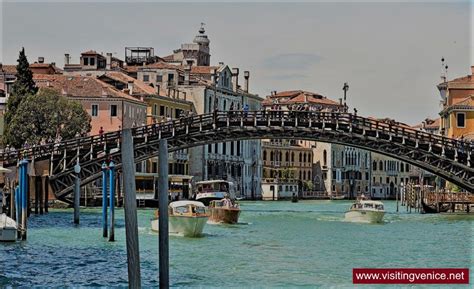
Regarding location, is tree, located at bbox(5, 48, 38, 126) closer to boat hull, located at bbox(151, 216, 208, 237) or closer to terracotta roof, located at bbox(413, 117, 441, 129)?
boat hull, located at bbox(151, 216, 208, 237)

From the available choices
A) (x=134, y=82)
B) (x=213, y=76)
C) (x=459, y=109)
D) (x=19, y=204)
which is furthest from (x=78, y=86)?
(x=19, y=204)

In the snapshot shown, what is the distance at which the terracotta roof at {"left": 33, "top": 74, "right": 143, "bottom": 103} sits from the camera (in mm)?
46075

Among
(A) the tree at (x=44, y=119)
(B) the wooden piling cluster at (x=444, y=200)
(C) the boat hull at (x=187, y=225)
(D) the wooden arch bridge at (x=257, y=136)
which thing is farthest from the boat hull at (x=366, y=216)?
(A) the tree at (x=44, y=119)

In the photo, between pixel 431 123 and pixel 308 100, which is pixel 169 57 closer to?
pixel 308 100

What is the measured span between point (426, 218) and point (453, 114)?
12.7 m

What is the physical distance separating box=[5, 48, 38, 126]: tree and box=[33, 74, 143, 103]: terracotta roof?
6.09 metres

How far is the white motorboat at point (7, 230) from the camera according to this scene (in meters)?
Answer: 20.5

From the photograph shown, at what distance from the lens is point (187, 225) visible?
951 inches

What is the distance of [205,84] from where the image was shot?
2228 inches

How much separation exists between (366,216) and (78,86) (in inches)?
726

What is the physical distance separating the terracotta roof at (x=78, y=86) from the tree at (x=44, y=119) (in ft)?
19.2

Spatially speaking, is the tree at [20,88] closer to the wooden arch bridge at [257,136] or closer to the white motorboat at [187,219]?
the wooden arch bridge at [257,136]

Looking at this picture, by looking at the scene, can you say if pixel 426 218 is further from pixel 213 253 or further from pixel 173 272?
pixel 173 272

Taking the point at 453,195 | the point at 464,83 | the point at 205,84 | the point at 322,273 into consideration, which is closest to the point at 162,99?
the point at 205,84
